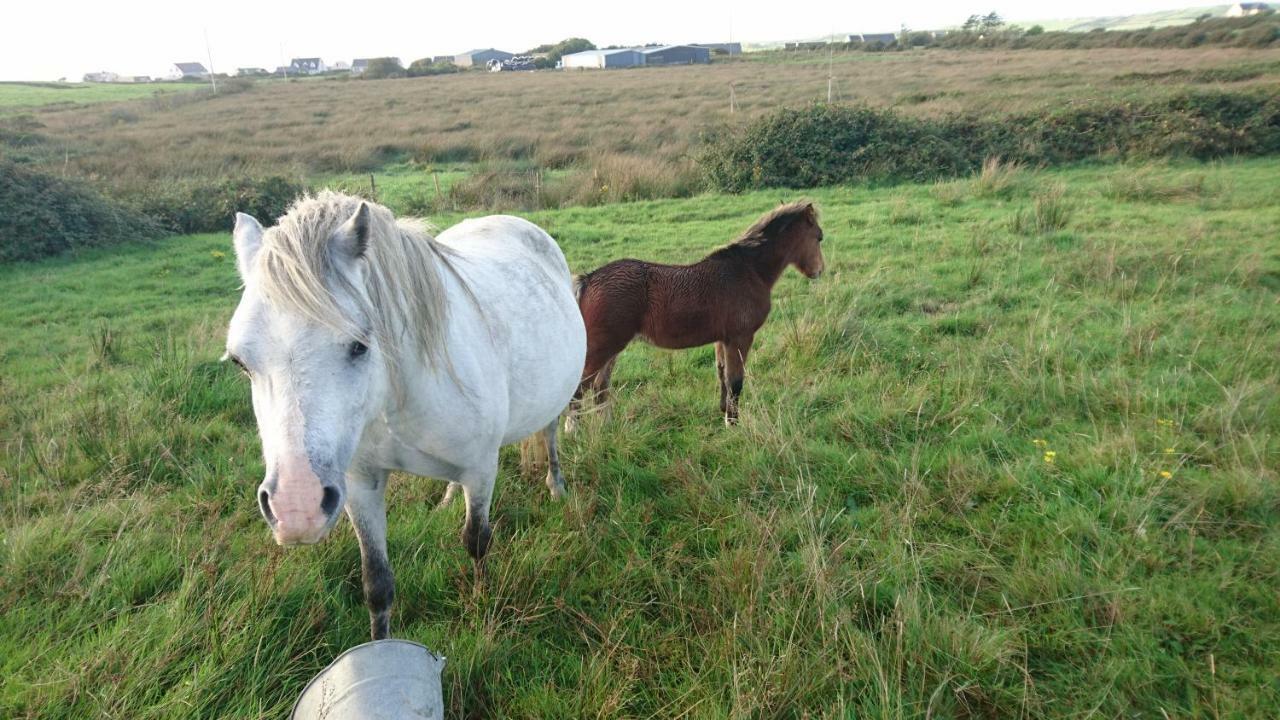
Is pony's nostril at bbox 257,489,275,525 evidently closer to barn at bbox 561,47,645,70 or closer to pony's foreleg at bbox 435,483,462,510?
pony's foreleg at bbox 435,483,462,510

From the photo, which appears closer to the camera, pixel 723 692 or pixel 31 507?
pixel 723 692

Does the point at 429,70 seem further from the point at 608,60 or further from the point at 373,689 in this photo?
the point at 373,689

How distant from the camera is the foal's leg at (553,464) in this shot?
3723 mm

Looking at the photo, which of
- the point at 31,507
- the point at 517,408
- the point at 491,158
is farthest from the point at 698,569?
the point at 491,158

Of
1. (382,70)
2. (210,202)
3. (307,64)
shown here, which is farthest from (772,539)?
(307,64)

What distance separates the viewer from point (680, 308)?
14.5 ft

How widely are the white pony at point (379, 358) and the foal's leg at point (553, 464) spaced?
39cm

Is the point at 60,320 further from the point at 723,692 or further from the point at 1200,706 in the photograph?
the point at 1200,706

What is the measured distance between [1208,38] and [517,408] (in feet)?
166

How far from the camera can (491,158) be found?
56.9ft

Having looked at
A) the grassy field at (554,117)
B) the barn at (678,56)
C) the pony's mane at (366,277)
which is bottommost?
the pony's mane at (366,277)

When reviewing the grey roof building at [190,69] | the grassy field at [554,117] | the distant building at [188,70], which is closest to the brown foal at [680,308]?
the grassy field at [554,117]

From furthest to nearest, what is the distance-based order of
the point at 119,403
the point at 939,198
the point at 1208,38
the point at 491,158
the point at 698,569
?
the point at 1208,38
the point at 491,158
the point at 939,198
the point at 119,403
the point at 698,569

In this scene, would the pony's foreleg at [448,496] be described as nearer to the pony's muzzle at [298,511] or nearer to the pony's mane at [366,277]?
the pony's mane at [366,277]
